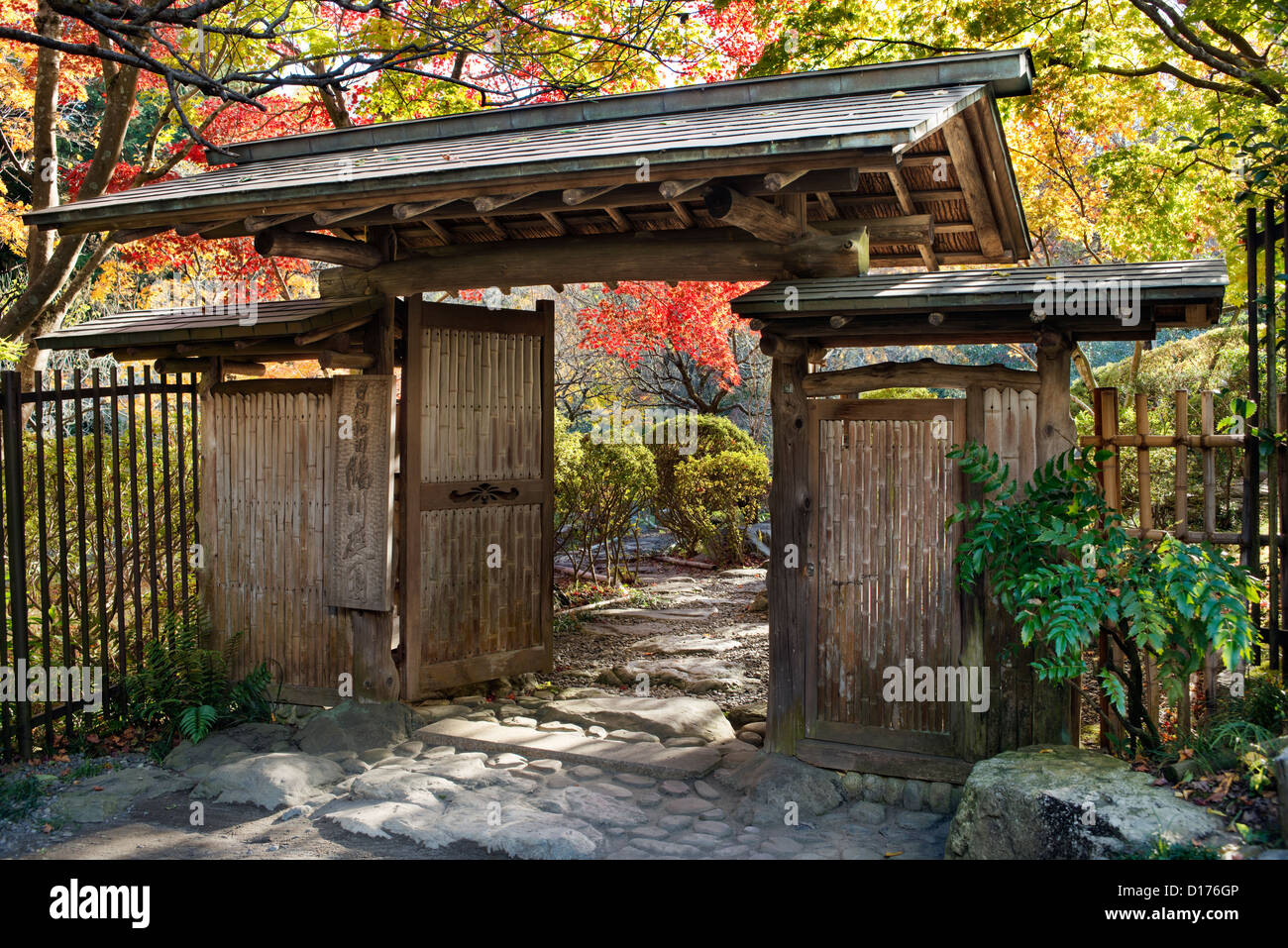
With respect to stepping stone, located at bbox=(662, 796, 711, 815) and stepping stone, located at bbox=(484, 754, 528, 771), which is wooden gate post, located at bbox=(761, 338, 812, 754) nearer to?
stepping stone, located at bbox=(662, 796, 711, 815)

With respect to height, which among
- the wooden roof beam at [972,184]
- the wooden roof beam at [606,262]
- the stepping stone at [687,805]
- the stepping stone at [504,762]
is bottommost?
the stepping stone at [687,805]

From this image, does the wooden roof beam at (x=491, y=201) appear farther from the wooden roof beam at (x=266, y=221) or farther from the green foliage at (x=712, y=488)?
the green foliage at (x=712, y=488)

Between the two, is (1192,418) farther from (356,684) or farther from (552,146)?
(356,684)

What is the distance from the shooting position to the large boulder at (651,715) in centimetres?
664

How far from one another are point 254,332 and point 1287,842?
6.07m

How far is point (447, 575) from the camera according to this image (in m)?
7.46

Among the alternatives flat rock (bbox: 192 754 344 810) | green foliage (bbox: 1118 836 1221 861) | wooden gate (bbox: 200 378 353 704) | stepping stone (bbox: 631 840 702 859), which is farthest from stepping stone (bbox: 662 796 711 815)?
wooden gate (bbox: 200 378 353 704)

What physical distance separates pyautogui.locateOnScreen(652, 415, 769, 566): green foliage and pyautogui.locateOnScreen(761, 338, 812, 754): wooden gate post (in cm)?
878

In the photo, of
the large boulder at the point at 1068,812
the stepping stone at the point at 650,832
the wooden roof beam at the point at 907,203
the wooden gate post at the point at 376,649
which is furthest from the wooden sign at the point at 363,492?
the large boulder at the point at 1068,812

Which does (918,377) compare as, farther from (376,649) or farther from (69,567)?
(69,567)

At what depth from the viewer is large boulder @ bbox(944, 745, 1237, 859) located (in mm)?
3959

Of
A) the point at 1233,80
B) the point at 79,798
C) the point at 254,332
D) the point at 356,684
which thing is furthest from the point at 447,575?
the point at 1233,80

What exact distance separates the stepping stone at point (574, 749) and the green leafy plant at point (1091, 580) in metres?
2.04
